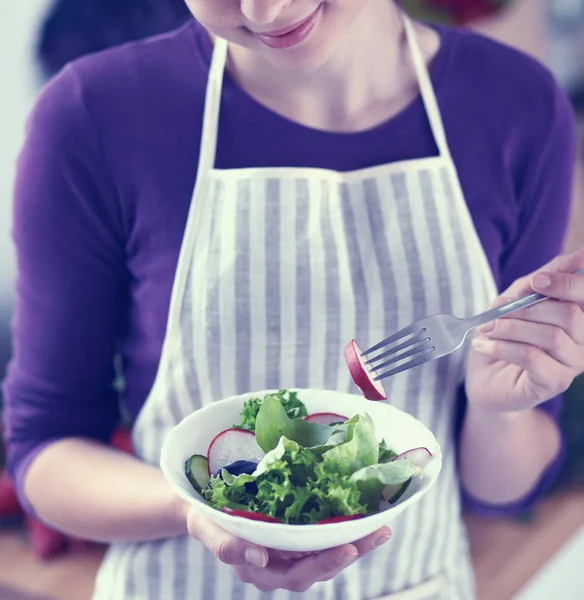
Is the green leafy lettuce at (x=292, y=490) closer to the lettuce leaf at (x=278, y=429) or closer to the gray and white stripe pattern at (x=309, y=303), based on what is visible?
the lettuce leaf at (x=278, y=429)

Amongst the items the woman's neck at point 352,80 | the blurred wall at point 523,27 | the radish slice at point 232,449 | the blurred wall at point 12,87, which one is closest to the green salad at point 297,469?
the radish slice at point 232,449

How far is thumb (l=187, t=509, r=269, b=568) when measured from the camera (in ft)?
1.22

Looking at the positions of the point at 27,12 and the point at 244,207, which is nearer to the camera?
the point at 244,207

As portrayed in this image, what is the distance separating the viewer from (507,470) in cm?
58

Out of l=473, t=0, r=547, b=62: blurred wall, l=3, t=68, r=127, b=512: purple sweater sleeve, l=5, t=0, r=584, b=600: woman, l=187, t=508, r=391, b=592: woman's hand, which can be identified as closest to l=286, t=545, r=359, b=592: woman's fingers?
l=187, t=508, r=391, b=592: woman's hand

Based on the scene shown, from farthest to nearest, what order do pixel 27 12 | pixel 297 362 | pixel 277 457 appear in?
pixel 27 12 → pixel 297 362 → pixel 277 457

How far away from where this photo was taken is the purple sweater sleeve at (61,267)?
1.68 ft

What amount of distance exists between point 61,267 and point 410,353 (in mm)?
235

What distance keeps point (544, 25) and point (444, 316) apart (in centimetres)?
89

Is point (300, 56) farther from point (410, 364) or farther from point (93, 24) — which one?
point (93, 24)

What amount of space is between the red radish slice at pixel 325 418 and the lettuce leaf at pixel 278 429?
0.06 ft

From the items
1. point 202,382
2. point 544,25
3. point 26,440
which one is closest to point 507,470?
point 202,382

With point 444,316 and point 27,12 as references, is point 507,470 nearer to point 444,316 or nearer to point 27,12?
point 444,316

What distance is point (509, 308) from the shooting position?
1.34 ft
